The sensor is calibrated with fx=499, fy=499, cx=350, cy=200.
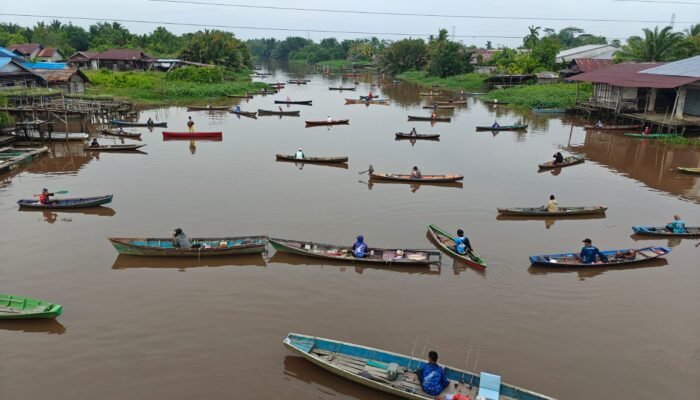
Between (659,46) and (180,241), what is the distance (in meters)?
53.9

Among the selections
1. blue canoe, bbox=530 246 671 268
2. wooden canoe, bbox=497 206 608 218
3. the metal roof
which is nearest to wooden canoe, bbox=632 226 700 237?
blue canoe, bbox=530 246 671 268

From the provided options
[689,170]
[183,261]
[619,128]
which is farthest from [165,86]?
[689,170]

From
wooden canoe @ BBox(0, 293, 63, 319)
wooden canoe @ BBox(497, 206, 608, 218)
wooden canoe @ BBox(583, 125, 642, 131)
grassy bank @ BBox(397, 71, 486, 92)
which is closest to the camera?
wooden canoe @ BBox(0, 293, 63, 319)

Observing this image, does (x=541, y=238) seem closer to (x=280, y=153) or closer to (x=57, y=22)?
(x=280, y=153)

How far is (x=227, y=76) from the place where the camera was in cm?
7594

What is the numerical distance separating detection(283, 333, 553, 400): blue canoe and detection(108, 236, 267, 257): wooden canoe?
542 centimetres

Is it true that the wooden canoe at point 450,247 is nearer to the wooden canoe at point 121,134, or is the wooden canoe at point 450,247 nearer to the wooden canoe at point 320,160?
the wooden canoe at point 320,160

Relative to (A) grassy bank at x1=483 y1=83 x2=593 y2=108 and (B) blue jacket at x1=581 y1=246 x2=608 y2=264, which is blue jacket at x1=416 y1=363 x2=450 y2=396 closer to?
(B) blue jacket at x1=581 y1=246 x2=608 y2=264

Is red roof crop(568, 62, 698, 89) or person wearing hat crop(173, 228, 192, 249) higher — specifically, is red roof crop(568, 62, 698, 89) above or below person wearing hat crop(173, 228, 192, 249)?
above

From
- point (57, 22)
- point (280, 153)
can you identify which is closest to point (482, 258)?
point (280, 153)

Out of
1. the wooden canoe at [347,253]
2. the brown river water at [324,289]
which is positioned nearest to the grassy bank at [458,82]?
the brown river water at [324,289]

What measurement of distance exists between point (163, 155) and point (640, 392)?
1066 inches

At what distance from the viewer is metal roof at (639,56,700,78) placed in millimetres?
35406

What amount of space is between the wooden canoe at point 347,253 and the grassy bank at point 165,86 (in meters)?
42.0
